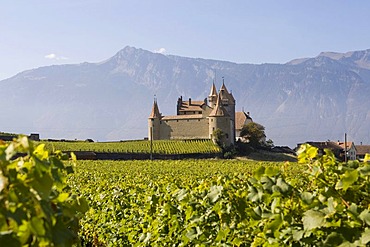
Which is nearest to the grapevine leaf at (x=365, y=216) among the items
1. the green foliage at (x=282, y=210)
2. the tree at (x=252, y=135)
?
the green foliage at (x=282, y=210)

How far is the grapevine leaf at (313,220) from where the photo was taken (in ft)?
8.97

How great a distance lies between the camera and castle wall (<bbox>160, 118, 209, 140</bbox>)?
121m

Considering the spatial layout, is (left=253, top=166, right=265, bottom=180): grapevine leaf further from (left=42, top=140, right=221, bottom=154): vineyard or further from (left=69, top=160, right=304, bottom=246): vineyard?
(left=42, top=140, right=221, bottom=154): vineyard

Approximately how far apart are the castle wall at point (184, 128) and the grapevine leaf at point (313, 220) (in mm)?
116848

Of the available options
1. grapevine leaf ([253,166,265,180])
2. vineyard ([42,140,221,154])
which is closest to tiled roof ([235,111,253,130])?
vineyard ([42,140,221,154])

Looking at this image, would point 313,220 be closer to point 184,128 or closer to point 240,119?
point 184,128

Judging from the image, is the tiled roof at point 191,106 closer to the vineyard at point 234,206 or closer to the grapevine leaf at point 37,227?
the vineyard at point 234,206

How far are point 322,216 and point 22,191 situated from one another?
1495mm

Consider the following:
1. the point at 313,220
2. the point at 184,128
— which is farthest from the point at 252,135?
the point at 313,220

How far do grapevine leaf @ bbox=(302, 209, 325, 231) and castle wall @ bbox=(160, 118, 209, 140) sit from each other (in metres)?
117

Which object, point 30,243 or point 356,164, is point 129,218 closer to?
point 356,164

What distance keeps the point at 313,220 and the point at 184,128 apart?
119 m

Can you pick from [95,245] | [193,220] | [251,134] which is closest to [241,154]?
[251,134]

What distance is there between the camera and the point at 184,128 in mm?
122000
